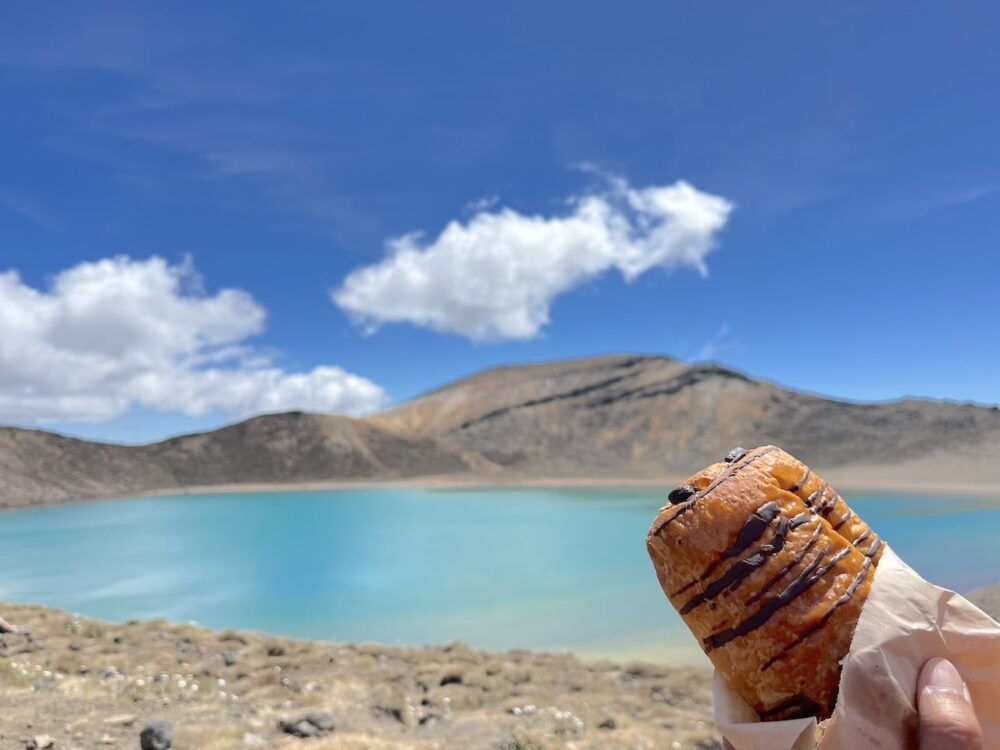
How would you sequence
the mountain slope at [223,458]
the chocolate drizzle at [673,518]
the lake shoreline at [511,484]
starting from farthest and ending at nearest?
the mountain slope at [223,458] → the lake shoreline at [511,484] → the chocolate drizzle at [673,518]

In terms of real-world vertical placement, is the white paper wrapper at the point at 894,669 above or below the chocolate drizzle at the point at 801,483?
below

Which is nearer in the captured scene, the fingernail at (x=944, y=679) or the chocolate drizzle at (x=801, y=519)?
the fingernail at (x=944, y=679)

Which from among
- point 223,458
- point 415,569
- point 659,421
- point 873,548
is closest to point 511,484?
point 659,421

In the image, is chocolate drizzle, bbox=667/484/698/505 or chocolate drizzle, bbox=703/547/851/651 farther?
chocolate drizzle, bbox=667/484/698/505

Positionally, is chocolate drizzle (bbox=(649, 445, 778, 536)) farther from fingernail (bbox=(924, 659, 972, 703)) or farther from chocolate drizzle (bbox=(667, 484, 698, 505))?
fingernail (bbox=(924, 659, 972, 703))

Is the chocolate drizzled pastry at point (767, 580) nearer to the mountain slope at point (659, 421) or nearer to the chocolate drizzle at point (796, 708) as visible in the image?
the chocolate drizzle at point (796, 708)

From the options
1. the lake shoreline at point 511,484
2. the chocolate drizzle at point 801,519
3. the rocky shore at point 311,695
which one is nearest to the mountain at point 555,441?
the lake shoreline at point 511,484

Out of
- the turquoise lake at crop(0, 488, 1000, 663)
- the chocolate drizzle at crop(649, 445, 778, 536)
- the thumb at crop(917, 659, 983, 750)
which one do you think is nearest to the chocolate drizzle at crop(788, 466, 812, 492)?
the chocolate drizzle at crop(649, 445, 778, 536)
